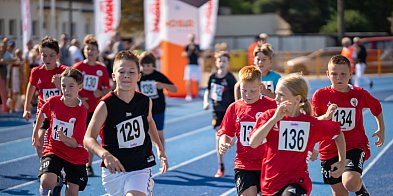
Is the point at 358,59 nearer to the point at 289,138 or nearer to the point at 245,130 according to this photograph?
the point at 245,130

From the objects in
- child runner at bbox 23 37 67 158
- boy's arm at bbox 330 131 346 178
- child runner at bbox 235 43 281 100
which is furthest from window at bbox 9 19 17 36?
boy's arm at bbox 330 131 346 178

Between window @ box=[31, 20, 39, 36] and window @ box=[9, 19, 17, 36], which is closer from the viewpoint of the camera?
window @ box=[9, 19, 17, 36]

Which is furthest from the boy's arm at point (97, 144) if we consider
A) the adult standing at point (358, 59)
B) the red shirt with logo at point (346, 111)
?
the adult standing at point (358, 59)

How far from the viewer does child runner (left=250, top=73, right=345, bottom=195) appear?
603cm

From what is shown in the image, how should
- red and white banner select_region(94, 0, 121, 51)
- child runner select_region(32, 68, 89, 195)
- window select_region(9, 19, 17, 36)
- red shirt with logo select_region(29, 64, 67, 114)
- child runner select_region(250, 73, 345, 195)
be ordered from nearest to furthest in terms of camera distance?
1. child runner select_region(250, 73, 345, 195)
2. child runner select_region(32, 68, 89, 195)
3. red shirt with logo select_region(29, 64, 67, 114)
4. red and white banner select_region(94, 0, 121, 51)
5. window select_region(9, 19, 17, 36)

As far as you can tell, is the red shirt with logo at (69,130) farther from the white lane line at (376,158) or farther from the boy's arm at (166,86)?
the white lane line at (376,158)

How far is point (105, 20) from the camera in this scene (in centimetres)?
2023

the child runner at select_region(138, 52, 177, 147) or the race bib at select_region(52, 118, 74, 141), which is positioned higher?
the child runner at select_region(138, 52, 177, 147)

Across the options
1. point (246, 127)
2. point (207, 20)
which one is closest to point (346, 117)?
point (246, 127)

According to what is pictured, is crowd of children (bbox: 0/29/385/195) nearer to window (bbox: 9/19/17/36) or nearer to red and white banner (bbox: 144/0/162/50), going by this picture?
red and white banner (bbox: 144/0/162/50)

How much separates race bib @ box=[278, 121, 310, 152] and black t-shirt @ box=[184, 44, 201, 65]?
17.3m

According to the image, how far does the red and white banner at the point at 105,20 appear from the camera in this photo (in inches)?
792

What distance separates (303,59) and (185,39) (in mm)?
13408

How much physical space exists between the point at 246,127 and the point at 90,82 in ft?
13.5
